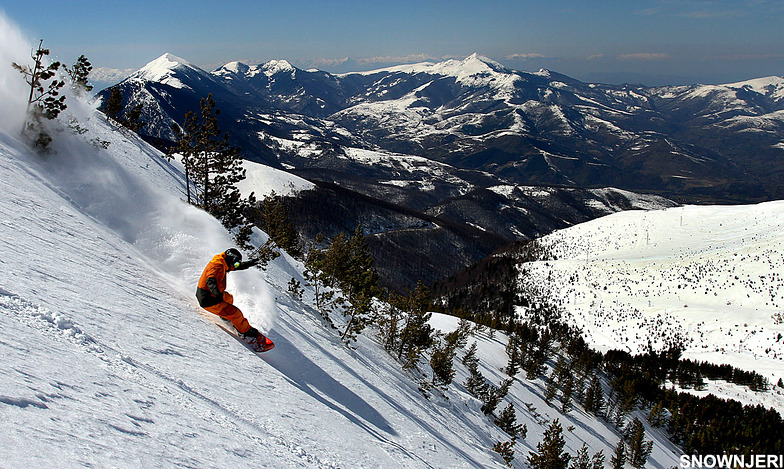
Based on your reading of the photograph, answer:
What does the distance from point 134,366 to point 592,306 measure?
99.1 m

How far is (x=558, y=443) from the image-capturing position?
849 inches

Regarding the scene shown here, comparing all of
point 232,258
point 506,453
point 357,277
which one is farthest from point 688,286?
point 232,258

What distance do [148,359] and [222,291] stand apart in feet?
12.2

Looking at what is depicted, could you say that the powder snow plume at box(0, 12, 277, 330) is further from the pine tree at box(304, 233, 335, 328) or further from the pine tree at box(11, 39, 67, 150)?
the pine tree at box(304, 233, 335, 328)

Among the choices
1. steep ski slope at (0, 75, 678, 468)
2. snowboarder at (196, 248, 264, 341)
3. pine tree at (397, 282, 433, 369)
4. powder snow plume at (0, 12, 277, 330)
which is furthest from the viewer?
pine tree at (397, 282, 433, 369)

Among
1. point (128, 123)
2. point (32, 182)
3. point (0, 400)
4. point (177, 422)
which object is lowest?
point (177, 422)

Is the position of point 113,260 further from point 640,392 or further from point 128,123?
point 640,392

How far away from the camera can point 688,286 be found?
9006 cm

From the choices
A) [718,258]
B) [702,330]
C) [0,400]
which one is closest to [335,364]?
[0,400]

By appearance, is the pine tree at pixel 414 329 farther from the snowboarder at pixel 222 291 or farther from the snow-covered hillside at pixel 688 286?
the snow-covered hillside at pixel 688 286

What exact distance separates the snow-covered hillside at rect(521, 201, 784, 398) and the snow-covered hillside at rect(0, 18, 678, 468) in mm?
64788

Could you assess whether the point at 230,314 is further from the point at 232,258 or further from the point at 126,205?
the point at 126,205

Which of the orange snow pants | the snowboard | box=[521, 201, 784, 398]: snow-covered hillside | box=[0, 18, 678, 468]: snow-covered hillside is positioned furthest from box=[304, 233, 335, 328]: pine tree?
box=[521, 201, 784, 398]: snow-covered hillside

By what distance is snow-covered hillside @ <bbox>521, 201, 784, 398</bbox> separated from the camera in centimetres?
7081
